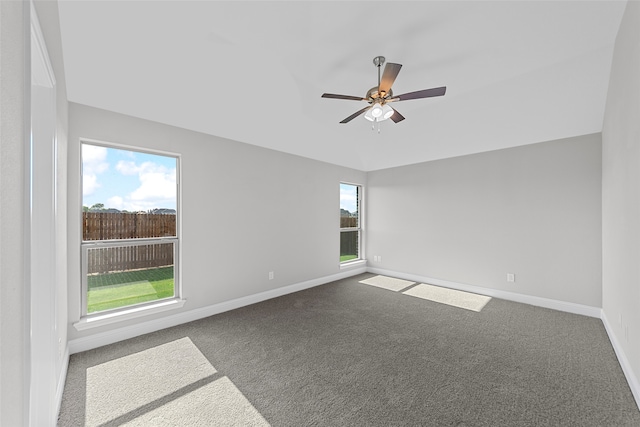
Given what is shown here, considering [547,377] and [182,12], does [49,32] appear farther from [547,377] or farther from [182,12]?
[547,377]

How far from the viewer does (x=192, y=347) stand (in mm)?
2580

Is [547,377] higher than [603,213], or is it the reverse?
[603,213]

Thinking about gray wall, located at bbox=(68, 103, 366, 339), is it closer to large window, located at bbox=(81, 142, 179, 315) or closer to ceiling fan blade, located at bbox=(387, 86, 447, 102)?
large window, located at bbox=(81, 142, 179, 315)

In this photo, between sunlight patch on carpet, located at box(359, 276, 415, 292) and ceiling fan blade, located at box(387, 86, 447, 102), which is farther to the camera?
sunlight patch on carpet, located at box(359, 276, 415, 292)

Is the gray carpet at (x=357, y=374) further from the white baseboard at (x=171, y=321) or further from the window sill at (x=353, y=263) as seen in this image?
the window sill at (x=353, y=263)

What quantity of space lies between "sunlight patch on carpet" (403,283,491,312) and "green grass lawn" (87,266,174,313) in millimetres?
3563

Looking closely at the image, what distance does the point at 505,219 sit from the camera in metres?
4.05

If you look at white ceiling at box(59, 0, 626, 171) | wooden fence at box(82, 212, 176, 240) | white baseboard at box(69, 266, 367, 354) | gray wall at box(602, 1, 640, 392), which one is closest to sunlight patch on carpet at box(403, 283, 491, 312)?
gray wall at box(602, 1, 640, 392)

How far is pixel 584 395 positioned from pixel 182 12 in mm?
4211

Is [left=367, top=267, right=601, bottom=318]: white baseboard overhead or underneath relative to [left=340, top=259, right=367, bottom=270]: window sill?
underneath

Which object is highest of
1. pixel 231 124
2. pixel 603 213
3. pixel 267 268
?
pixel 231 124

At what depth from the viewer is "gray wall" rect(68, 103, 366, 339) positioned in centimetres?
259

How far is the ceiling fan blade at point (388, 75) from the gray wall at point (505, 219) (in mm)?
2884

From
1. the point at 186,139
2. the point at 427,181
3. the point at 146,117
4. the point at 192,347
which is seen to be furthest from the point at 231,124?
the point at 427,181
